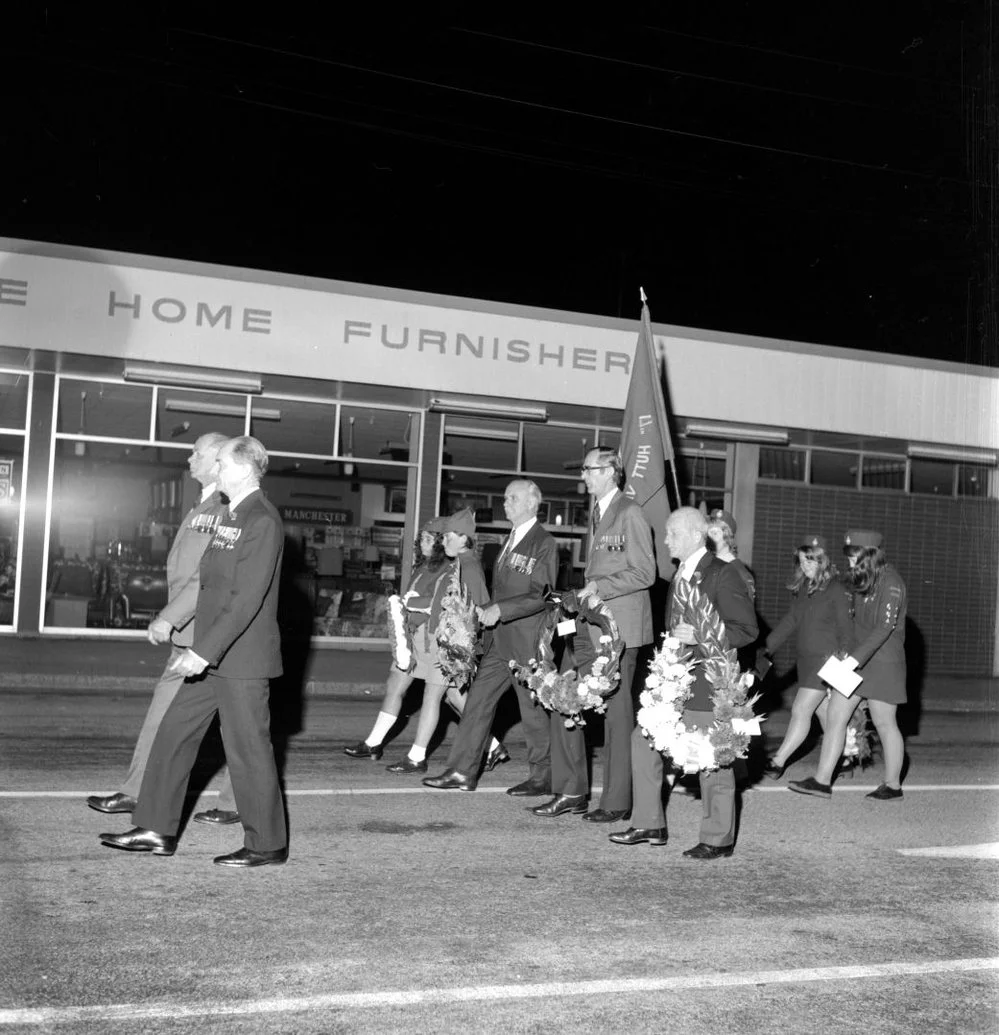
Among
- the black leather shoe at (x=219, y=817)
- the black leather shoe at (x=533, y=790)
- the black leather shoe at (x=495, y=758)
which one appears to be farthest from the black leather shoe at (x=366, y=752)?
the black leather shoe at (x=219, y=817)

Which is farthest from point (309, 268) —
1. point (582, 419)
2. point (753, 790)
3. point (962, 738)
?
point (753, 790)

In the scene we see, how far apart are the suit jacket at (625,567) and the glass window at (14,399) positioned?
11402 mm

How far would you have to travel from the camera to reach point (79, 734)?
9.82 m

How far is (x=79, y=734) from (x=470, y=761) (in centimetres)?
351

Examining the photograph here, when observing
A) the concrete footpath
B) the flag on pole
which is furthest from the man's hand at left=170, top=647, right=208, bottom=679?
the concrete footpath

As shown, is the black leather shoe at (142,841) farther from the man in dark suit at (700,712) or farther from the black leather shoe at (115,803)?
the man in dark suit at (700,712)

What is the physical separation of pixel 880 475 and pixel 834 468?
757 mm

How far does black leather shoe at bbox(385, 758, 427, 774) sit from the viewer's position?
8625mm

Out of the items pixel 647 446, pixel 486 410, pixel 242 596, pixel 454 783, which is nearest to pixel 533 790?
pixel 454 783

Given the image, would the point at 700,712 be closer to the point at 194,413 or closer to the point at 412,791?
the point at 412,791

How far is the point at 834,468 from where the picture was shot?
787 inches

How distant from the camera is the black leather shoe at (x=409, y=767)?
8625 mm

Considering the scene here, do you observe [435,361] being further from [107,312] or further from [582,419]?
[107,312]

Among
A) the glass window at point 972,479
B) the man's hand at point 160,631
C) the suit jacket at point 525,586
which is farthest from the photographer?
the glass window at point 972,479
